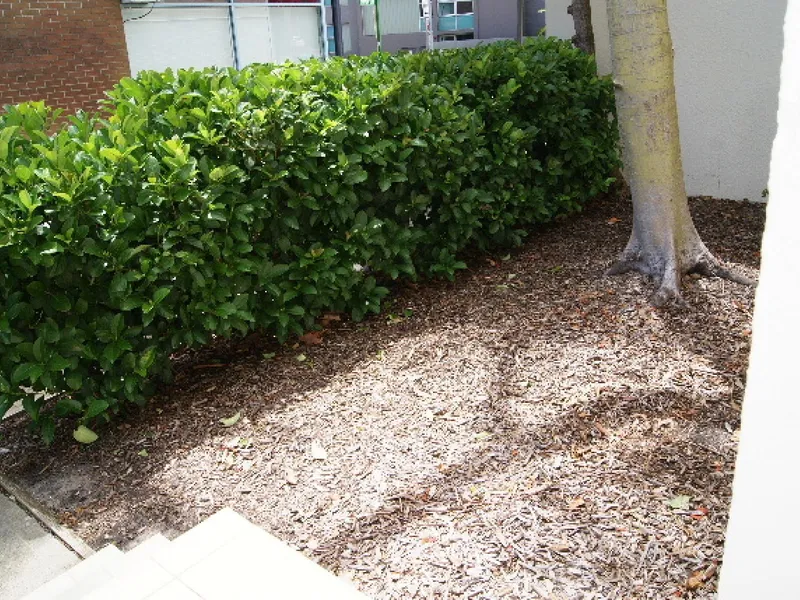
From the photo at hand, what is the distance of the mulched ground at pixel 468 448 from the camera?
2711 millimetres

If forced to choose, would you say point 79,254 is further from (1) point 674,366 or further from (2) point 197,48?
(2) point 197,48

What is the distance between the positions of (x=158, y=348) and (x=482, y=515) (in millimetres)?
2076

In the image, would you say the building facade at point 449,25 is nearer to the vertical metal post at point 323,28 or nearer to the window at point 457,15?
the window at point 457,15

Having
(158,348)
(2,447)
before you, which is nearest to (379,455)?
(158,348)

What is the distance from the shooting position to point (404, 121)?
4949 millimetres

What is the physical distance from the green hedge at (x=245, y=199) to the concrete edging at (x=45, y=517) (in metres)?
0.29

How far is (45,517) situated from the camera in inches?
131

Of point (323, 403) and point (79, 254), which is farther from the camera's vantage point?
point (323, 403)

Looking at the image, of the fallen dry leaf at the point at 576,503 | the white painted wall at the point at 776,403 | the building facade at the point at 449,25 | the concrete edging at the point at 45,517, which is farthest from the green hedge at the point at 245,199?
the building facade at the point at 449,25

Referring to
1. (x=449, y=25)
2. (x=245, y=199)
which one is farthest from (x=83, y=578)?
(x=449, y=25)

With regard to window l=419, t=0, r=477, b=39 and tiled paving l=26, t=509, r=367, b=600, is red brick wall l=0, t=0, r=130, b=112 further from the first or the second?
window l=419, t=0, r=477, b=39

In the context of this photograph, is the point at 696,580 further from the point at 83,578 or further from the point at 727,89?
the point at 727,89

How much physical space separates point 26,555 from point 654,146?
13.4ft

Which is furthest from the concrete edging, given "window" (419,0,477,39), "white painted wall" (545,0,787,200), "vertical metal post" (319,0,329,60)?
"window" (419,0,477,39)
